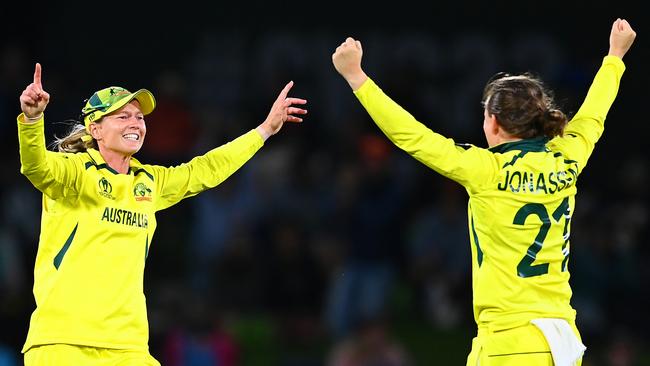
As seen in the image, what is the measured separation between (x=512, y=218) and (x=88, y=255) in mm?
1744

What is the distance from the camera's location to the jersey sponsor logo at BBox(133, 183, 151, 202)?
5.41 metres

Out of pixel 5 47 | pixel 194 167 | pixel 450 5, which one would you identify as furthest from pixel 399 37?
pixel 194 167

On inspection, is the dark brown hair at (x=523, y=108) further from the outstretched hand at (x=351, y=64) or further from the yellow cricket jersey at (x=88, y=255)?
the yellow cricket jersey at (x=88, y=255)

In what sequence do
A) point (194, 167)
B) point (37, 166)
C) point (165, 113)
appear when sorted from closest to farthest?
point (37, 166) < point (194, 167) < point (165, 113)

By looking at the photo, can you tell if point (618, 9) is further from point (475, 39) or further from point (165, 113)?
point (165, 113)

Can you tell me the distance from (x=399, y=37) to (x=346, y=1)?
2.49 feet

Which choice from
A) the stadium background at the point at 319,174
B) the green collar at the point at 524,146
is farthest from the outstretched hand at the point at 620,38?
the stadium background at the point at 319,174

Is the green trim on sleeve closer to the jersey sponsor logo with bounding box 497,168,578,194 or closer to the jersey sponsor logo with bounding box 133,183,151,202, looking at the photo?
the jersey sponsor logo with bounding box 133,183,151,202

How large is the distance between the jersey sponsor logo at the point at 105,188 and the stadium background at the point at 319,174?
15.1ft

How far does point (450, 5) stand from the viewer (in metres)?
14.8

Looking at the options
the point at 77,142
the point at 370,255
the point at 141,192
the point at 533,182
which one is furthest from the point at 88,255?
the point at 370,255

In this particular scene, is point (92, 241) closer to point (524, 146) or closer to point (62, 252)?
point (62, 252)

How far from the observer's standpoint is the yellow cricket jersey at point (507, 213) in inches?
199

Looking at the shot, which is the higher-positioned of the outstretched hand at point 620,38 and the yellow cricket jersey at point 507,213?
the outstretched hand at point 620,38
